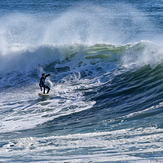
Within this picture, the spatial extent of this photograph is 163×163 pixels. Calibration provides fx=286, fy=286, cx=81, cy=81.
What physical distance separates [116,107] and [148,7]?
120 feet

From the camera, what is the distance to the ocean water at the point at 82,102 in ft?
20.3

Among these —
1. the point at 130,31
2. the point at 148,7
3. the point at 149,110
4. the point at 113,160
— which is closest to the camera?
the point at 113,160

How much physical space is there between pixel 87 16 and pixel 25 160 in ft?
111

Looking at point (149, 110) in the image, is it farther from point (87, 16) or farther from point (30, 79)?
point (87, 16)

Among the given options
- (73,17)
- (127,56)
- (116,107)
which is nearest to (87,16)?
(73,17)

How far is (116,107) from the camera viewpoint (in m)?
10.5

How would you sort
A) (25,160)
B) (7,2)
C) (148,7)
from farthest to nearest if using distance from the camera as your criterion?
(7,2)
(148,7)
(25,160)

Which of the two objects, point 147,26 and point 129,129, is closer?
point 129,129

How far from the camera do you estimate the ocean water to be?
20.3ft

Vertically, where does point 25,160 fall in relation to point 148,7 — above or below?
below

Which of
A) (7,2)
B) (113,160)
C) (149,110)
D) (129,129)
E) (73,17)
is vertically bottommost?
(113,160)

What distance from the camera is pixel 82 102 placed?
11.6 meters

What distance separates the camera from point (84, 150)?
6148mm

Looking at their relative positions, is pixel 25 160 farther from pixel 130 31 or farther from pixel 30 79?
pixel 130 31
